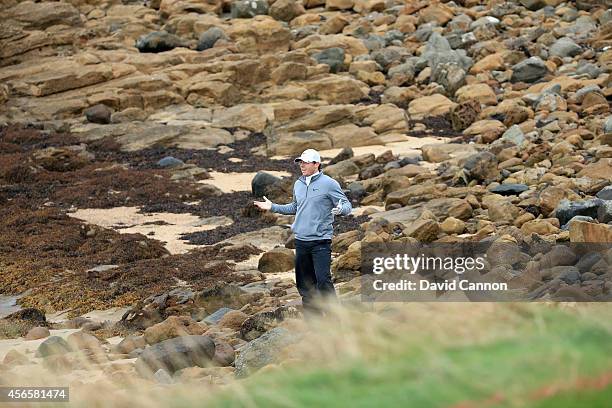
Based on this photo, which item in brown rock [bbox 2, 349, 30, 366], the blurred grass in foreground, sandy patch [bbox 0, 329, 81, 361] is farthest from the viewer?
sandy patch [bbox 0, 329, 81, 361]

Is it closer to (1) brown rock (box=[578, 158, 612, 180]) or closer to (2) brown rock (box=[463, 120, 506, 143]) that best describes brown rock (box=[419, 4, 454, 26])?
(2) brown rock (box=[463, 120, 506, 143])

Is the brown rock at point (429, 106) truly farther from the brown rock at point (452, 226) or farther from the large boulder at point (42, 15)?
the brown rock at point (452, 226)

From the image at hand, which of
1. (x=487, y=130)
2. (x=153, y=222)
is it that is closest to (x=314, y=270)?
(x=153, y=222)

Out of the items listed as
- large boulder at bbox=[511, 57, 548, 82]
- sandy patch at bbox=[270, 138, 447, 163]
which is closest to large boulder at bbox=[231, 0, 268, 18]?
large boulder at bbox=[511, 57, 548, 82]

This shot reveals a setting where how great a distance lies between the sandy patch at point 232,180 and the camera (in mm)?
32219

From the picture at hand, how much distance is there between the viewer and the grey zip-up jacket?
12.5 m

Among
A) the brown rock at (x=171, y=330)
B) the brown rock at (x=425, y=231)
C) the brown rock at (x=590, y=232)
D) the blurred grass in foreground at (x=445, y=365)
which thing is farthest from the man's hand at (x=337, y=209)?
the brown rock at (x=425, y=231)

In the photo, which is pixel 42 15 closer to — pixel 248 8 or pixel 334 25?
pixel 248 8

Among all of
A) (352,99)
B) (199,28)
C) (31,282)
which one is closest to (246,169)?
(352,99)

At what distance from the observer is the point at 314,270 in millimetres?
12672

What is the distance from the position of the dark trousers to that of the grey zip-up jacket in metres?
0.11

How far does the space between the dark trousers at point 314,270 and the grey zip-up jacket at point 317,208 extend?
11 cm

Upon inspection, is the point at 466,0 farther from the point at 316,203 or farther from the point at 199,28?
the point at 316,203

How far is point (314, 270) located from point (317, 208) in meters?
0.80
